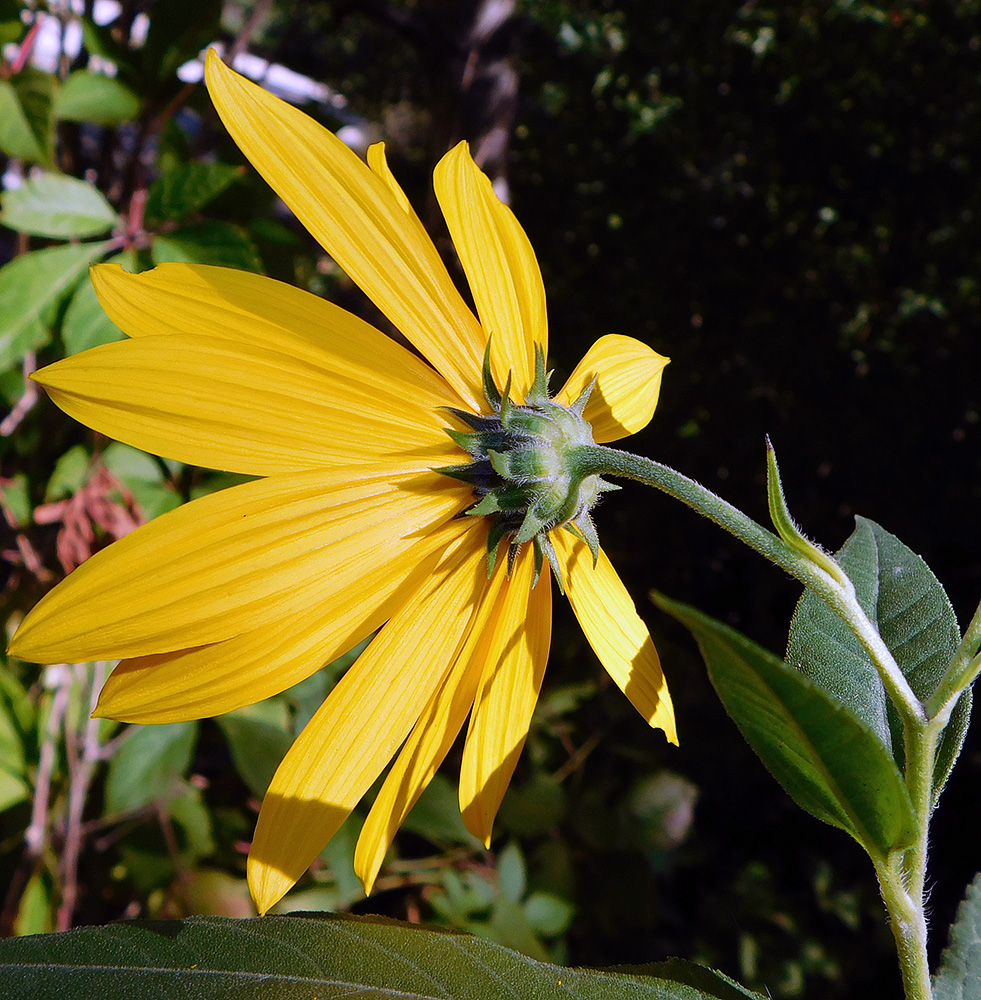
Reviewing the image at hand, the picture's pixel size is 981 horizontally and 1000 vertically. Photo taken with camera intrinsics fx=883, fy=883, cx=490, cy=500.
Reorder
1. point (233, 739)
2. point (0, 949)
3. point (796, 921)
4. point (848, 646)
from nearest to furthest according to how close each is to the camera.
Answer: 1. point (0, 949)
2. point (848, 646)
3. point (233, 739)
4. point (796, 921)

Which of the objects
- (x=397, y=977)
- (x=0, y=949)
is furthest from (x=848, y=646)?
(x=0, y=949)

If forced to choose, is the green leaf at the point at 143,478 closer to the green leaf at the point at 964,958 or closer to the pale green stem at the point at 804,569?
the pale green stem at the point at 804,569

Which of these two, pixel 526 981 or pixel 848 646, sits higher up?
pixel 848 646

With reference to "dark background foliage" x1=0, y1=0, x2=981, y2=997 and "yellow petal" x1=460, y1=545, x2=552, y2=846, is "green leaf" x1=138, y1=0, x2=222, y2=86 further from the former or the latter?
"yellow petal" x1=460, y1=545, x2=552, y2=846

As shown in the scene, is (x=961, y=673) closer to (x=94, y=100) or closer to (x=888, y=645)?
(x=888, y=645)

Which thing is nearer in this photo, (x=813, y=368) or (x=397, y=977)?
(x=397, y=977)

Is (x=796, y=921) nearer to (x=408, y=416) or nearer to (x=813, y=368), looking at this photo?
(x=813, y=368)

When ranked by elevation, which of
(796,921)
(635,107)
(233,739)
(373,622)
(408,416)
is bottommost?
(796,921)
